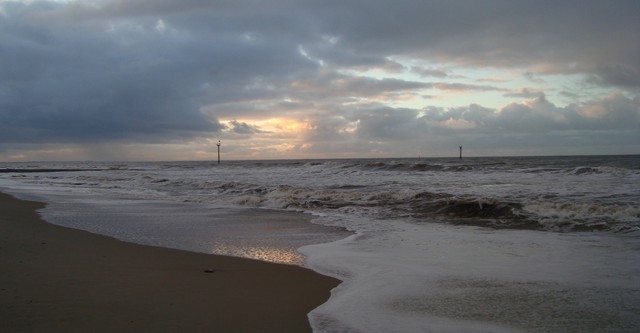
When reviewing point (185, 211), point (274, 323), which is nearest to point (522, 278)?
point (274, 323)

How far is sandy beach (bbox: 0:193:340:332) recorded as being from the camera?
390cm

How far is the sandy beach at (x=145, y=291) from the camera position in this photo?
3902mm

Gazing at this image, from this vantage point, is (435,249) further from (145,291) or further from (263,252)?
(145,291)

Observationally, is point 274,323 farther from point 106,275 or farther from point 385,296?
point 106,275

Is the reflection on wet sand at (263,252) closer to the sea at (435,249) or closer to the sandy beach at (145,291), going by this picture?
the sea at (435,249)

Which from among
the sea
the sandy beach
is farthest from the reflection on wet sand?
the sandy beach

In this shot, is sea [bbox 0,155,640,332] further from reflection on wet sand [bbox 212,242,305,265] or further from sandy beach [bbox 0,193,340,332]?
sandy beach [bbox 0,193,340,332]

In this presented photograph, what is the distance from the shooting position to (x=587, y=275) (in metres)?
5.77

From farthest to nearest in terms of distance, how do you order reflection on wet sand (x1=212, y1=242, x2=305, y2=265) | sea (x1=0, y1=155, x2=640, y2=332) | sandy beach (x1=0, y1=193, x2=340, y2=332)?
reflection on wet sand (x1=212, y1=242, x2=305, y2=265) < sea (x1=0, y1=155, x2=640, y2=332) < sandy beach (x1=0, y1=193, x2=340, y2=332)

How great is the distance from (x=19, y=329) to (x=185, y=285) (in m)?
1.83

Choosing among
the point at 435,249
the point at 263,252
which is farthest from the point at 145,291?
the point at 435,249

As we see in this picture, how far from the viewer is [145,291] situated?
486cm

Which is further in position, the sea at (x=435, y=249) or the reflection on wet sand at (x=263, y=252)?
the reflection on wet sand at (x=263, y=252)

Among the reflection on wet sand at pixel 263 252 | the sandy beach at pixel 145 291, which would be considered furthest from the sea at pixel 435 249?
the sandy beach at pixel 145 291
